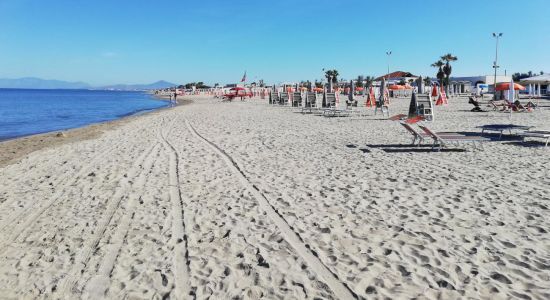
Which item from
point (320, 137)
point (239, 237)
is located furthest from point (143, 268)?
point (320, 137)

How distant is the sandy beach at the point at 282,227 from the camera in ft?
10.7

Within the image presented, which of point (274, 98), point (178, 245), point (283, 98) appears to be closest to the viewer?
point (178, 245)

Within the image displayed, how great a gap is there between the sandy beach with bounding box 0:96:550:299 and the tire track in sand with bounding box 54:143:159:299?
0.02 metres

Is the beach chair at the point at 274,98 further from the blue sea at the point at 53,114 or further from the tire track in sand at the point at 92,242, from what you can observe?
the tire track in sand at the point at 92,242

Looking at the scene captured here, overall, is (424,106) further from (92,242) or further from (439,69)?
(439,69)

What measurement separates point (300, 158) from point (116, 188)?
362 cm


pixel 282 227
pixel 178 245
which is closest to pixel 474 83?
pixel 282 227

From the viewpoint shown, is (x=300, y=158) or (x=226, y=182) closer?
(x=226, y=182)

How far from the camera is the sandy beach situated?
10.7ft

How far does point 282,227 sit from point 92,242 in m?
1.99

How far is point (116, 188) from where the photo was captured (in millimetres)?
6336

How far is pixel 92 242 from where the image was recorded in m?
4.27

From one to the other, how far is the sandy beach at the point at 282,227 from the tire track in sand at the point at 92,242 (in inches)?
0.7

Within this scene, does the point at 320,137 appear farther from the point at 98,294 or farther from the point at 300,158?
the point at 98,294
